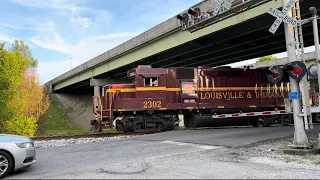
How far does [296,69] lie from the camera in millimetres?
9586

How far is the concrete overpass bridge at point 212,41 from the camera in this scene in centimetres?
1476

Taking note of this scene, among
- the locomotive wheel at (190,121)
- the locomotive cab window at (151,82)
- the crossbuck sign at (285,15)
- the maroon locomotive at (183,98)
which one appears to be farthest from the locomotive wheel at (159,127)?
the crossbuck sign at (285,15)

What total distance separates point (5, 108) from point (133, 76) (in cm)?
1175

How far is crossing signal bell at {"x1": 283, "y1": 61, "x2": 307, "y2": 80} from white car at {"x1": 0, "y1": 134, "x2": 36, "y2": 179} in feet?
25.5

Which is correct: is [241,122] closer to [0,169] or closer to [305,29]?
[305,29]

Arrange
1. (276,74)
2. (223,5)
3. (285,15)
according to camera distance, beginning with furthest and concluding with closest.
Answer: (223,5), (276,74), (285,15)

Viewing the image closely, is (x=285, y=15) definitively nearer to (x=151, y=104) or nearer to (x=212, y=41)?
(x=151, y=104)

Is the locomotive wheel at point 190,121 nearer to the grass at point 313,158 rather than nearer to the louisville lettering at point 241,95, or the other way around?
the louisville lettering at point 241,95

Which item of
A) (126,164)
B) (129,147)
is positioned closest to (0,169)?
(126,164)

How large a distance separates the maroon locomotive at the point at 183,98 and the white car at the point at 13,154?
9111 mm

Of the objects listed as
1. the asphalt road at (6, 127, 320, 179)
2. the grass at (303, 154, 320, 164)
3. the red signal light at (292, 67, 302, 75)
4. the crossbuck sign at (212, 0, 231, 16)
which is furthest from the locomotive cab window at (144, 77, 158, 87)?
the grass at (303, 154, 320, 164)

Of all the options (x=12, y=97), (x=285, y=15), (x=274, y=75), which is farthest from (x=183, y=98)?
(x=12, y=97)

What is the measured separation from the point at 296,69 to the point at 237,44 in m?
12.0

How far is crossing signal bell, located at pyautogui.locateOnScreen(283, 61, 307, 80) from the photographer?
31.0ft
